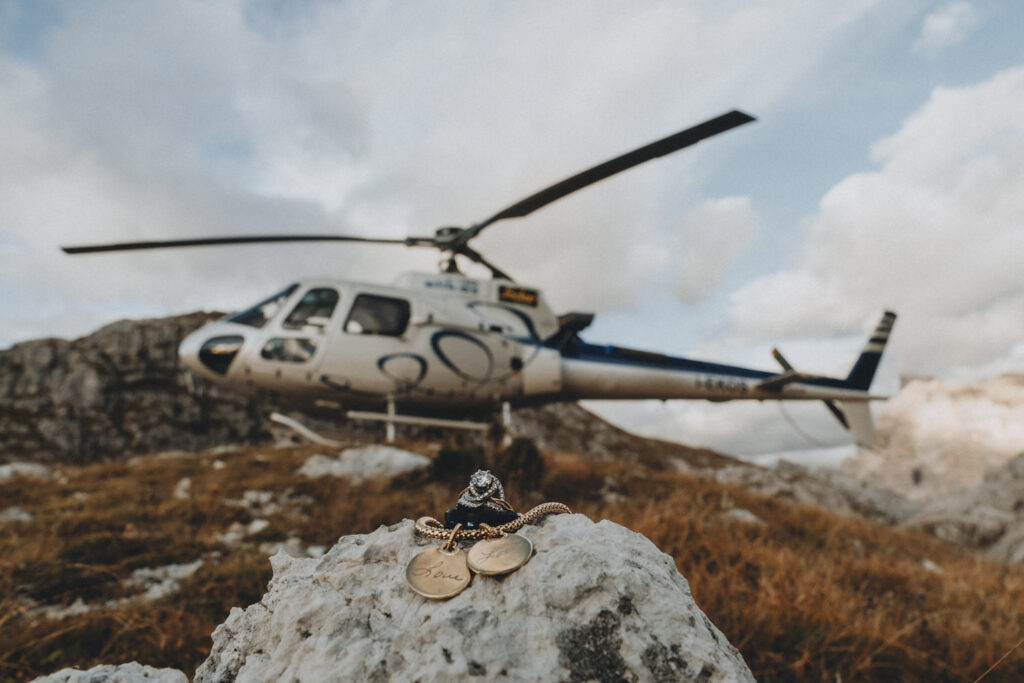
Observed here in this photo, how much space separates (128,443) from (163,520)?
4283 cm

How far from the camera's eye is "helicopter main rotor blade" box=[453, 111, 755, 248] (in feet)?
17.9

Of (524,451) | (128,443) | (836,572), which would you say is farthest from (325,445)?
(128,443)

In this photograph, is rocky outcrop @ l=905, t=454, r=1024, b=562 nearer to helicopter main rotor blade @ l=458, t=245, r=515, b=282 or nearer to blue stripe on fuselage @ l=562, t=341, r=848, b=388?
blue stripe on fuselage @ l=562, t=341, r=848, b=388

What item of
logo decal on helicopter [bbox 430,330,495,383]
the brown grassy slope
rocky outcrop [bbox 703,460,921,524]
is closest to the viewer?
the brown grassy slope

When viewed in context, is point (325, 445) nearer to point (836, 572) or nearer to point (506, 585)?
point (836, 572)

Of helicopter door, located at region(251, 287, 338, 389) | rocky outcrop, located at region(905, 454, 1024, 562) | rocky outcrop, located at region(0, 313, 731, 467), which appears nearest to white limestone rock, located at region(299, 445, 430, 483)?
helicopter door, located at region(251, 287, 338, 389)

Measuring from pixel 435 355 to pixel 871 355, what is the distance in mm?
10862

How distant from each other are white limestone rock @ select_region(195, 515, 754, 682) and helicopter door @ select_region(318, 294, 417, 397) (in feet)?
25.1

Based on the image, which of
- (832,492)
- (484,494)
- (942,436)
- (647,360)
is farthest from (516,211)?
(942,436)

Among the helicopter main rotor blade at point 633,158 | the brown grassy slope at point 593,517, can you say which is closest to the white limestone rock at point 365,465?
the brown grassy slope at point 593,517

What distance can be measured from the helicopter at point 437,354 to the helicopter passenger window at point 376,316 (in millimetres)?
18

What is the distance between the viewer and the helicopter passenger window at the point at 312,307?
8703 millimetres

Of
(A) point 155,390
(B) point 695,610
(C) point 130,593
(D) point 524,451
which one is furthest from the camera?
(A) point 155,390

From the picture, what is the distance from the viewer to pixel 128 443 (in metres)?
39.0
